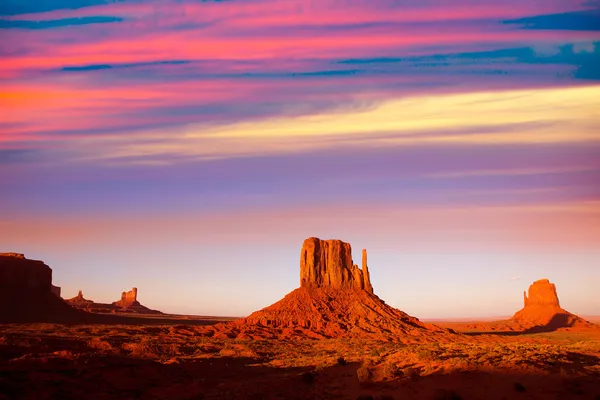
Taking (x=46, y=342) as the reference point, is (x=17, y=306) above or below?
above

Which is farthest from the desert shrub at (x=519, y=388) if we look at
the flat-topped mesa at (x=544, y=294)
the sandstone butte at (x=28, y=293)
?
the flat-topped mesa at (x=544, y=294)

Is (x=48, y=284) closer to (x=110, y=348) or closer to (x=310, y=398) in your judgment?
(x=110, y=348)

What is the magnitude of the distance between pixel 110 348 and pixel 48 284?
260ft

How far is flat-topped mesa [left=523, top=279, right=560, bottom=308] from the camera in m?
176

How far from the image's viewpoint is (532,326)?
522 feet

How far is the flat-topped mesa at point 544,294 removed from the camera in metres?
176

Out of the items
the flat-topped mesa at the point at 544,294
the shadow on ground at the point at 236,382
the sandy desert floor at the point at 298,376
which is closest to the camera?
the shadow on ground at the point at 236,382

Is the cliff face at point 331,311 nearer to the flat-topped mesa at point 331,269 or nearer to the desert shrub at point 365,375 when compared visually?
the flat-topped mesa at point 331,269

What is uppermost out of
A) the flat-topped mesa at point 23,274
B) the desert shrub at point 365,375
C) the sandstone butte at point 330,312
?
the flat-topped mesa at point 23,274

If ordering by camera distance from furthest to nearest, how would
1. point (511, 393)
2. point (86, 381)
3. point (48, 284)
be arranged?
point (48, 284), point (86, 381), point (511, 393)

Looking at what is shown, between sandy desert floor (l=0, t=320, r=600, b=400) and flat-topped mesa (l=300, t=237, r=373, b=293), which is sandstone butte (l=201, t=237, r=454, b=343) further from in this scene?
sandy desert floor (l=0, t=320, r=600, b=400)

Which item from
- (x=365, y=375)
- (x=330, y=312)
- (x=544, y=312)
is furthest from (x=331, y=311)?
(x=544, y=312)

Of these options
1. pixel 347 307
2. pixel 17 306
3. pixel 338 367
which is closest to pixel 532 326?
pixel 347 307

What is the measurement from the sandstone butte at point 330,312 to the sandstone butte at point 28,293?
35.4 meters
